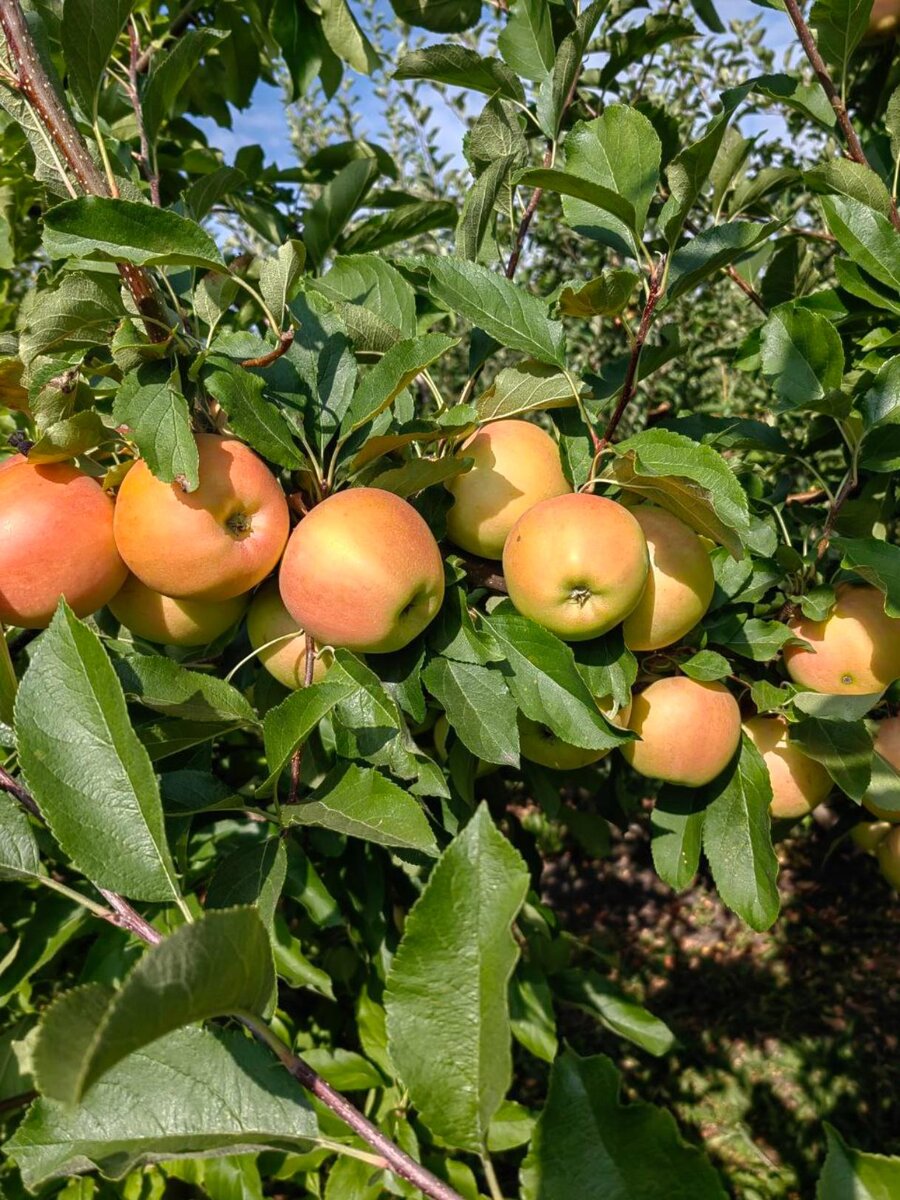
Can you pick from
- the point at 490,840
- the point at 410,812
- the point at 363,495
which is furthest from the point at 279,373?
the point at 490,840

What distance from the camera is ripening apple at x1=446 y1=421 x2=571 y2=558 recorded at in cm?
130

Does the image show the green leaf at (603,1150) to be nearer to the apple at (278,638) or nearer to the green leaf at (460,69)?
the apple at (278,638)

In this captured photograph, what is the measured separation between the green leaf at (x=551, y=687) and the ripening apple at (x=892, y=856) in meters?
0.93

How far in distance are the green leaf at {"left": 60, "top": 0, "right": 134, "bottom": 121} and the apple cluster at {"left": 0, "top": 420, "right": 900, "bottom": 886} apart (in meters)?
0.50

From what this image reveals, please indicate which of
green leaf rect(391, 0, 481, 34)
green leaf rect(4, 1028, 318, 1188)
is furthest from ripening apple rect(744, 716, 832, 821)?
green leaf rect(391, 0, 481, 34)

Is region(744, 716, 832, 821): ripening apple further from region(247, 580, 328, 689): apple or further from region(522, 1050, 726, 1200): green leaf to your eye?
region(522, 1050, 726, 1200): green leaf

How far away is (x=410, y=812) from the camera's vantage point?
3.21 feet

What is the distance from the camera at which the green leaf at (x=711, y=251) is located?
1.19 m

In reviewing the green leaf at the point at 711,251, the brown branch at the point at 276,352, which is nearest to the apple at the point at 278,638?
the brown branch at the point at 276,352

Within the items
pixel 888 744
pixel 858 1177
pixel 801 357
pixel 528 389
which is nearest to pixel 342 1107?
pixel 858 1177

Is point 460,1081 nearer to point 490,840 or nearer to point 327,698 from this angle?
point 490,840

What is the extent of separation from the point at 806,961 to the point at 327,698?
3486mm

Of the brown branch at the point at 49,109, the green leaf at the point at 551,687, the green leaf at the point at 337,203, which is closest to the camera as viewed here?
the brown branch at the point at 49,109

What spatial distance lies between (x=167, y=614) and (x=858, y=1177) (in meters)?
0.99
